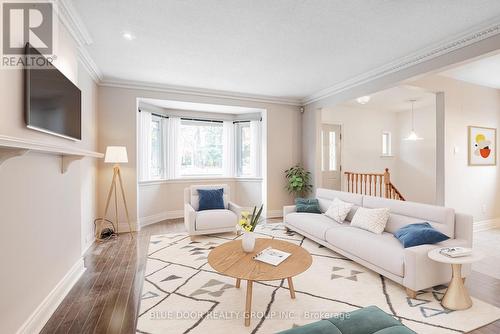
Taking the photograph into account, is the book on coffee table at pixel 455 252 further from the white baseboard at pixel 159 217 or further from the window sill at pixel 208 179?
the white baseboard at pixel 159 217

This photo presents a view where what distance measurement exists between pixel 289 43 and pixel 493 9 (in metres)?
2.01

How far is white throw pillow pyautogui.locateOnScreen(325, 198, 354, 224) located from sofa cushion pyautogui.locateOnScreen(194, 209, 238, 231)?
5.16ft

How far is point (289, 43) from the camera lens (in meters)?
3.21

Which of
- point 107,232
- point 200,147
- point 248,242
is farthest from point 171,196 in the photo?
point 248,242

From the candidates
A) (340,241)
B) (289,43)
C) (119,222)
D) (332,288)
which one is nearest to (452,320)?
(332,288)

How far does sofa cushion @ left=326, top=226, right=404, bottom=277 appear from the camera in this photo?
2.50 metres

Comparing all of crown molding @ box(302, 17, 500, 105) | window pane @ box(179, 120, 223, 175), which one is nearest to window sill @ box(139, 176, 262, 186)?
window pane @ box(179, 120, 223, 175)

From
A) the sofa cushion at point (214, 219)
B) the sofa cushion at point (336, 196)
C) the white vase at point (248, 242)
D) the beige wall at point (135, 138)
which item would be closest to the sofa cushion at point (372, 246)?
the sofa cushion at point (336, 196)

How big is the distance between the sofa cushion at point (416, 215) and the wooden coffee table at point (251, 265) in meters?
1.47

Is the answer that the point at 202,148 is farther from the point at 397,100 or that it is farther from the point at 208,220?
the point at 397,100

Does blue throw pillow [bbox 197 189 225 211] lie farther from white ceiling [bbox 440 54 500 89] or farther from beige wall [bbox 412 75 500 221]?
white ceiling [bbox 440 54 500 89]

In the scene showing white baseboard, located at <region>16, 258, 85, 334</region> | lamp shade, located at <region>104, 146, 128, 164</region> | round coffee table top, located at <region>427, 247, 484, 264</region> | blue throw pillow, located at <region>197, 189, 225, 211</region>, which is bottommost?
white baseboard, located at <region>16, 258, 85, 334</region>

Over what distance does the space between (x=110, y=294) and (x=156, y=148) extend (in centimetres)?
380

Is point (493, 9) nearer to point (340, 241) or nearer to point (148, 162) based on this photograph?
point (340, 241)
